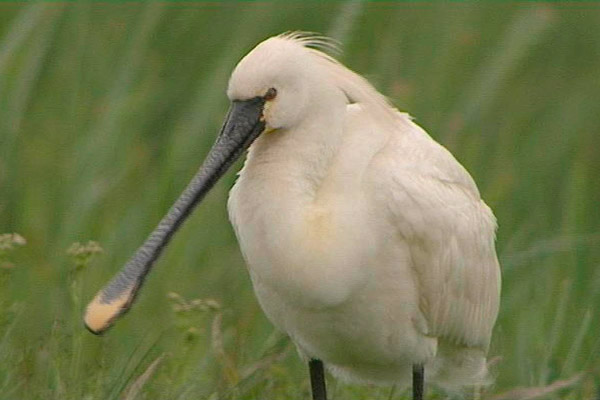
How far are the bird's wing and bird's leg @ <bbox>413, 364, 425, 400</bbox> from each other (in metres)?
0.11

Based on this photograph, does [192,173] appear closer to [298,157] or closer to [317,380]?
[317,380]

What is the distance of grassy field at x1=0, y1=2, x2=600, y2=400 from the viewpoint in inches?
244

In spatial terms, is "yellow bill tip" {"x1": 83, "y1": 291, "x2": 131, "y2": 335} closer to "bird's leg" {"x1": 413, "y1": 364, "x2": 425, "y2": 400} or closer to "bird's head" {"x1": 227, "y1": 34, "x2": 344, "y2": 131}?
Result: "bird's head" {"x1": 227, "y1": 34, "x2": 344, "y2": 131}

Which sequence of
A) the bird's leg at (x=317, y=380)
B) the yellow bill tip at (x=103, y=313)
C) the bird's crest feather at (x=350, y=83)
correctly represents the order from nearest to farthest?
the yellow bill tip at (x=103, y=313) < the bird's crest feather at (x=350, y=83) < the bird's leg at (x=317, y=380)

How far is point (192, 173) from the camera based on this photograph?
25.9 ft

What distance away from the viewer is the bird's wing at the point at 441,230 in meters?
5.73

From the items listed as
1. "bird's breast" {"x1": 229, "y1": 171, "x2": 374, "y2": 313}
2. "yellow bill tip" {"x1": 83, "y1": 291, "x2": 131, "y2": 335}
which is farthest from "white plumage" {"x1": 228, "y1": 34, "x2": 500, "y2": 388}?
"yellow bill tip" {"x1": 83, "y1": 291, "x2": 131, "y2": 335}

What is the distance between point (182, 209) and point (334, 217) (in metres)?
0.39

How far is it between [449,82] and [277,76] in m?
3.09

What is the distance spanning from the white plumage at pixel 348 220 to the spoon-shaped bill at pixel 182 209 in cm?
5

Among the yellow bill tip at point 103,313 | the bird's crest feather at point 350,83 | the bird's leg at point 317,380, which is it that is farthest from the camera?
the bird's leg at point 317,380

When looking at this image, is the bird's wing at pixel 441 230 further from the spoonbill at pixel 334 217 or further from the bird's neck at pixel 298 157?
the bird's neck at pixel 298 157

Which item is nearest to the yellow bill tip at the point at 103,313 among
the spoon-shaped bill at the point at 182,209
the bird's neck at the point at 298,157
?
the spoon-shaped bill at the point at 182,209

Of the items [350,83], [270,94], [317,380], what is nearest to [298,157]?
[270,94]
